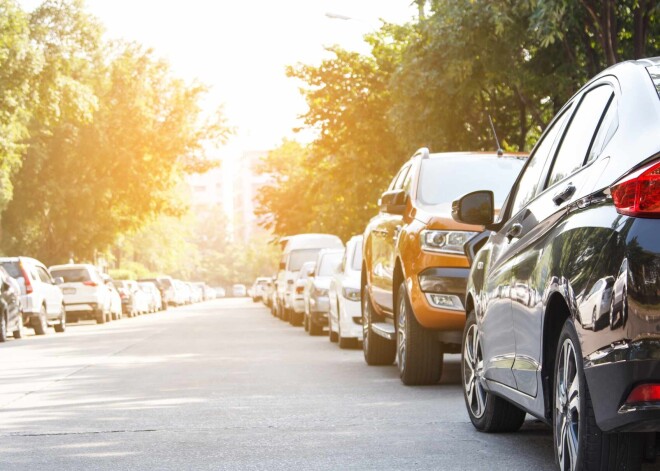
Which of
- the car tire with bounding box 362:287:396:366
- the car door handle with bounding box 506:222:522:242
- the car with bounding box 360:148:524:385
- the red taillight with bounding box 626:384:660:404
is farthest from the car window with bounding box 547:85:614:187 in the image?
the car tire with bounding box 362:287:396:366

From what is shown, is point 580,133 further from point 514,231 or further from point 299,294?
point 299,294

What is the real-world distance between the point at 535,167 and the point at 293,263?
2666cm

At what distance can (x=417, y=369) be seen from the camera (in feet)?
35.2

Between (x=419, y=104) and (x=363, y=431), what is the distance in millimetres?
16961

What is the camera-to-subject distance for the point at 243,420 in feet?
28.4

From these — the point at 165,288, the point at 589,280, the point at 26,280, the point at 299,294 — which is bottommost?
the point at 165,288

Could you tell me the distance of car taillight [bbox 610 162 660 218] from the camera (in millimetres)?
4223

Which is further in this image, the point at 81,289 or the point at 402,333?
the point at 81,289

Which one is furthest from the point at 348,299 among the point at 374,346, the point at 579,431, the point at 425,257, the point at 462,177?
the point at 579,431

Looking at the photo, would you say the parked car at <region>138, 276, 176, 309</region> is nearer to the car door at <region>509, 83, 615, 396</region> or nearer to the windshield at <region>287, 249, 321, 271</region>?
the windshield at <region>287, 249, 321, 271</region>

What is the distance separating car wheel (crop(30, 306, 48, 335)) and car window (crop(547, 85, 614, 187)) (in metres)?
22.9

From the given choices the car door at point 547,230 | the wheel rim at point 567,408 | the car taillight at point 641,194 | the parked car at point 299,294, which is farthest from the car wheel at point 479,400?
the parked car at point 299,294

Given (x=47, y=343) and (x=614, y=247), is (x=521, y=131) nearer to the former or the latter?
(x=47, y=343)

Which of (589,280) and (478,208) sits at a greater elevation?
(478,208)
